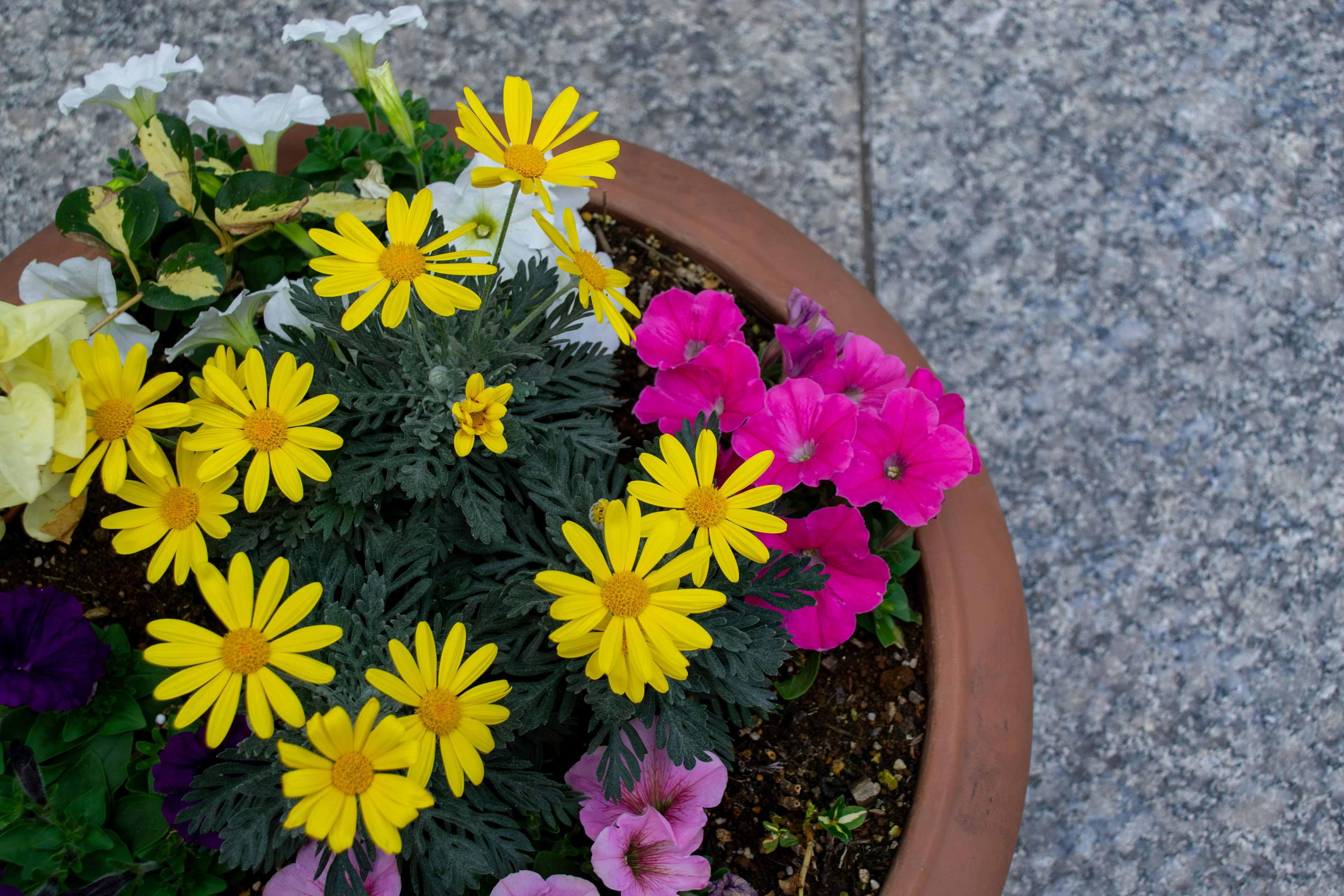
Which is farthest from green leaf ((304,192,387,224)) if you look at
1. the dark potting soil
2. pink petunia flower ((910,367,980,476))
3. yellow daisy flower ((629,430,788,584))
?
pink petunia flower ((910,367,980,476))

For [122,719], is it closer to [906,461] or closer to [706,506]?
[706,506]

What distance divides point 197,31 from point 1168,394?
1.67 m

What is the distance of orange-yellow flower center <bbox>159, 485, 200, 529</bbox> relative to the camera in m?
0.70

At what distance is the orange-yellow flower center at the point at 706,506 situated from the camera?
69cm

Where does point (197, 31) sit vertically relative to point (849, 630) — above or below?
above

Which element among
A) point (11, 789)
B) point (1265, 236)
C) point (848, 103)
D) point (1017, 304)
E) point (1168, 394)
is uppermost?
point (848, 103)

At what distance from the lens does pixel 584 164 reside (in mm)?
713

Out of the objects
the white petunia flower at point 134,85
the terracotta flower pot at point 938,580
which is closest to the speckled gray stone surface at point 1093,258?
the terracotta flower pot at point 938,580

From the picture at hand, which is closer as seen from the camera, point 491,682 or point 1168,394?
point 491,682

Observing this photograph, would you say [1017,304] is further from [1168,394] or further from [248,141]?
[248,141]

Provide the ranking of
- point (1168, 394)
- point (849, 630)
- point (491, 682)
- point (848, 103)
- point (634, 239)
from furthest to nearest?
point (848, 103) < point (1168, 394) < point (634, 239) < point (849, 630) < point (491, 682)

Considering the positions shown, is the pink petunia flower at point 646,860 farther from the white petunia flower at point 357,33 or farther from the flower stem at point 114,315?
the white petunia flower at point 357,33

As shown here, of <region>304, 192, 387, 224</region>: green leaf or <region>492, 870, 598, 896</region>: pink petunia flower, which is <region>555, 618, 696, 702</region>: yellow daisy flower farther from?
<region>304, 192, 387, 224</region>: green leaf

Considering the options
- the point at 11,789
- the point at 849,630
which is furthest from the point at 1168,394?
the point at 11,789
